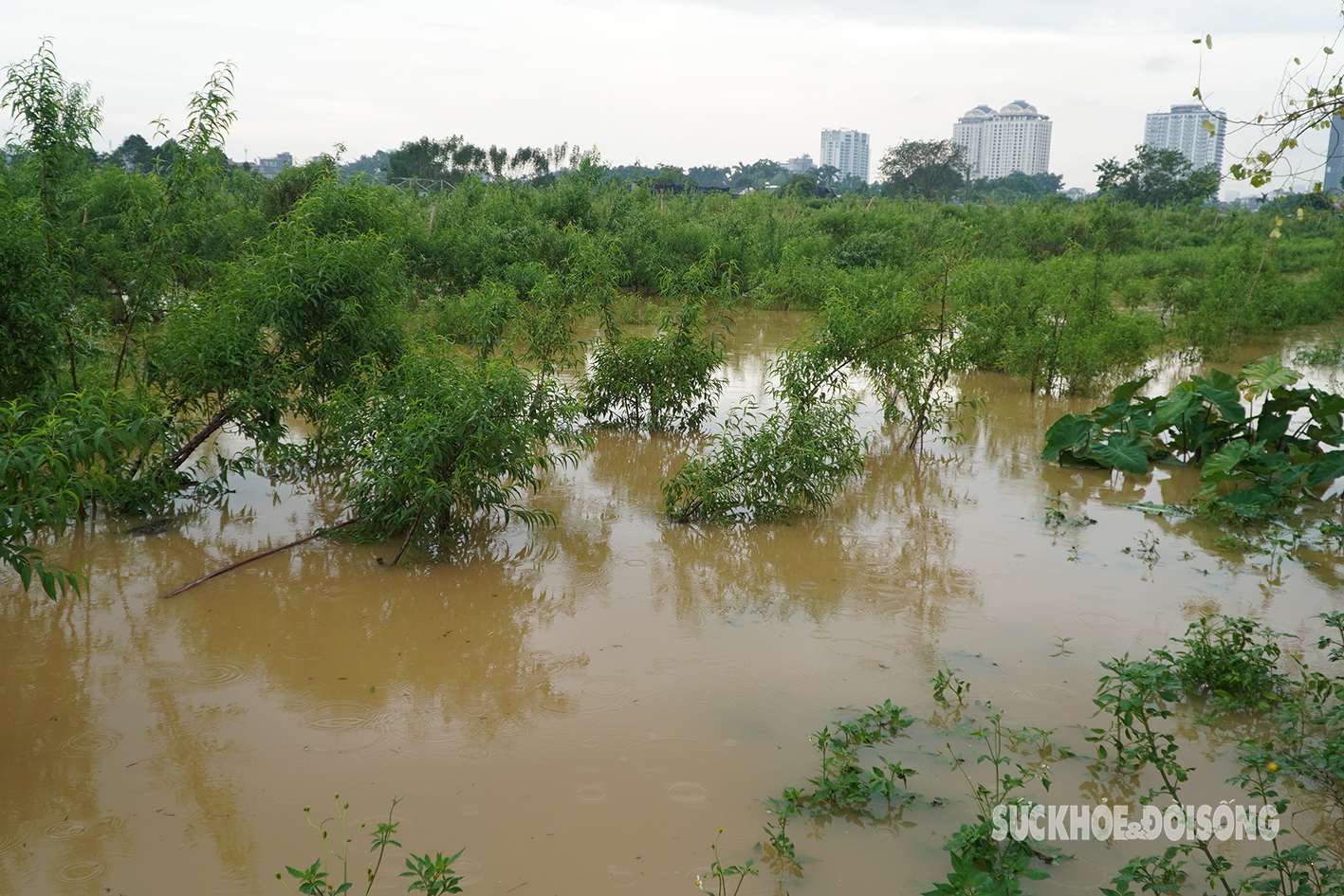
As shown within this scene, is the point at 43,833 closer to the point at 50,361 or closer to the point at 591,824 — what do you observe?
the point at 591,824

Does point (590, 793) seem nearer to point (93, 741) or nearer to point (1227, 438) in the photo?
point (93, 741)

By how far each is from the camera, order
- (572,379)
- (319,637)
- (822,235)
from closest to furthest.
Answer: (319,637), (572,379), (822,235)

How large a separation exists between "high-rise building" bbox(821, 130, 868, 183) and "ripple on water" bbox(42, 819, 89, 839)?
15302cm

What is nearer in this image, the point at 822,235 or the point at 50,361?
the point at 50,361

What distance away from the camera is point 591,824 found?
11.3 feet

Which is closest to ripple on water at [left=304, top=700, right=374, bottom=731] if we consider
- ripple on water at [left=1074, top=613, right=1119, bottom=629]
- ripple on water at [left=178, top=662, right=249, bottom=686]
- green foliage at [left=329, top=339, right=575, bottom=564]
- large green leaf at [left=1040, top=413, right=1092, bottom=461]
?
ripple on water at [left=178, top=662, right=249, bottom=686]

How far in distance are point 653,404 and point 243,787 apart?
19.9 ft

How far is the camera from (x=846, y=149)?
150 meters

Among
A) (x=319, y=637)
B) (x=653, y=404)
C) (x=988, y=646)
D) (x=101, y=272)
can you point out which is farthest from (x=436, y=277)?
(x=988, y=646)

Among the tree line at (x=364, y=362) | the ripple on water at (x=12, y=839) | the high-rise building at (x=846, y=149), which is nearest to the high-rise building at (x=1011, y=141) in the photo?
the high-rise building at (x=846, y=149)

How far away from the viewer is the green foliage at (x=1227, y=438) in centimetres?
720

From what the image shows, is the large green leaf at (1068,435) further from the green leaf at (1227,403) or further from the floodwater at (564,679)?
the floodwater at (564,679)

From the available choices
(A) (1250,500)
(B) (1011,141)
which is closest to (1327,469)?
(A) (1250,500)

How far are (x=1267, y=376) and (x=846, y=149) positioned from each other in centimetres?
15145
